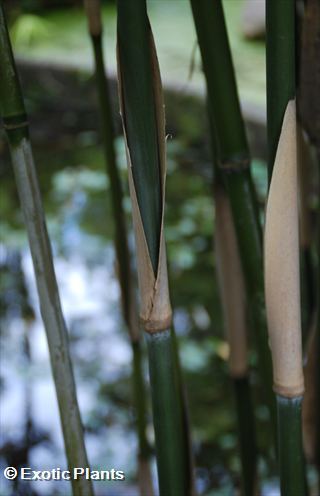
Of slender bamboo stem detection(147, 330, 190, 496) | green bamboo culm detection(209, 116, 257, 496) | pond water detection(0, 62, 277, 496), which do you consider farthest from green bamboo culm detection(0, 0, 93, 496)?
pond water detection(0, 62, 277, 496)

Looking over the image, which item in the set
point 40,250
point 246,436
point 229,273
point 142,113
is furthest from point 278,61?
point 246,436

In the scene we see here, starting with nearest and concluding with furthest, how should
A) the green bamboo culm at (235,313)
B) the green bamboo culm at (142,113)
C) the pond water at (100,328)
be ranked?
the green bamboo culm at (142,113) < the green bamboo culm at (235,313) < the pond water at (100,328)

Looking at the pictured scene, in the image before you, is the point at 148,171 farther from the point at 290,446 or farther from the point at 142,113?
the point at 290,446

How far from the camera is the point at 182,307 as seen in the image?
189 cm

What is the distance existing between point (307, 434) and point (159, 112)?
59 centimetres

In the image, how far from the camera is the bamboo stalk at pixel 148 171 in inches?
17.2

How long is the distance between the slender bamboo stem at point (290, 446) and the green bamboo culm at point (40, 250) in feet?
0.44

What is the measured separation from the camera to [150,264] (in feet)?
1.52

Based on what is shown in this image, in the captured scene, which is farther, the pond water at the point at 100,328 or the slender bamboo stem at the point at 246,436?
the pond water at the point at 100,328

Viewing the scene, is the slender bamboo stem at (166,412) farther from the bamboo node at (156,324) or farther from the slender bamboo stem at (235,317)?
the slender bamboo stem at (235,317)

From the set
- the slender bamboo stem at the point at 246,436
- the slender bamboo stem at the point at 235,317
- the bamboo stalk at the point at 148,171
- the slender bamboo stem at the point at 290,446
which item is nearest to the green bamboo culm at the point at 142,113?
the bamboo stalk at the point at 148,171

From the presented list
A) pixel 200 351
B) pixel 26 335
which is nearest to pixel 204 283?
pixel 200 351

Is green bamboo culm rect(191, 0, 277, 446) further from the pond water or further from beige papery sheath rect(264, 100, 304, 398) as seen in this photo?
the pond water

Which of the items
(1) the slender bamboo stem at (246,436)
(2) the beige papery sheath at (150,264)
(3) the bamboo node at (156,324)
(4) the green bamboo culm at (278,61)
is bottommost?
(1) the slender bamboo stem at (246,436)
